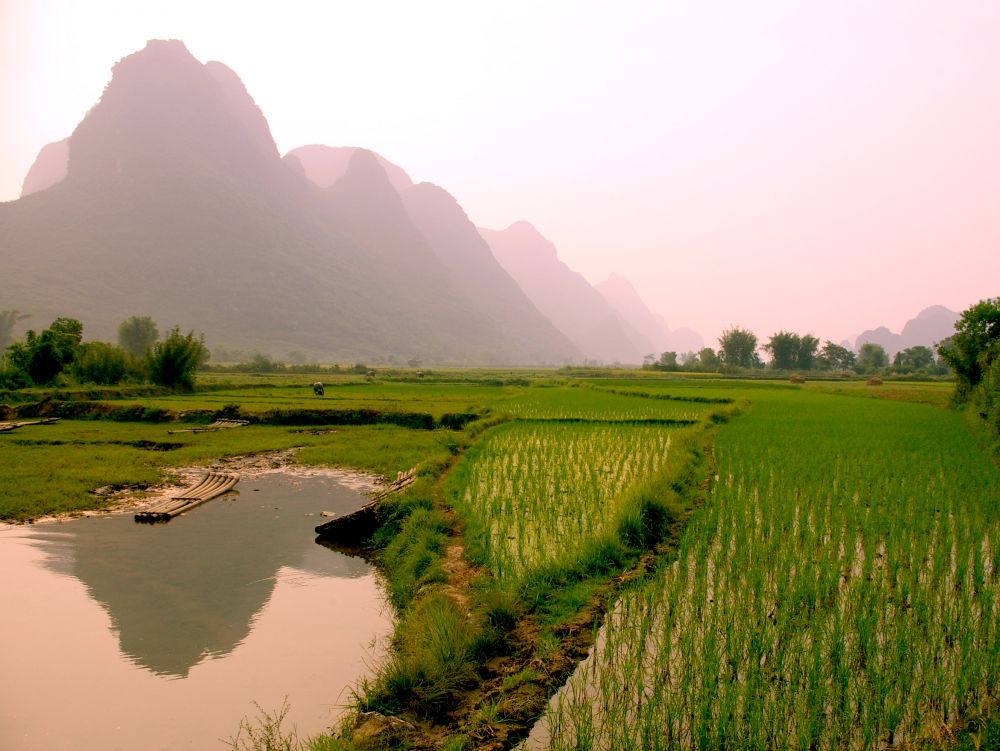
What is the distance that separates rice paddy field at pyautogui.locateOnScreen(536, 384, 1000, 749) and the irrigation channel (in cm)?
260

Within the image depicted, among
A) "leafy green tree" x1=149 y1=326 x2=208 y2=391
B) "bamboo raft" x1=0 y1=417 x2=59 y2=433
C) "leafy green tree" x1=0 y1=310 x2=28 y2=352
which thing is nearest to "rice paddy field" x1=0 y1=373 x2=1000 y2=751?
"bamboo raft" x1=0 y1=417 x2=59 y2=433

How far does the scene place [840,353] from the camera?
9794 cm

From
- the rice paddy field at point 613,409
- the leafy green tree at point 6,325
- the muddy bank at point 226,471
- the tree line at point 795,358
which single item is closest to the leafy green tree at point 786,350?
the tree line at point 795,358

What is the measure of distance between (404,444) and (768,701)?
1598cm

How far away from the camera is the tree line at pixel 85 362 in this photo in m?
31.9

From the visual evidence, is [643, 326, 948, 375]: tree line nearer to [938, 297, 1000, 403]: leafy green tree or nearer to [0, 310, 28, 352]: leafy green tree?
[938, 297, 1000, 403]: leafy green tree

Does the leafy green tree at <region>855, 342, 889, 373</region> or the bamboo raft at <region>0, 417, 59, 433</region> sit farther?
the leafy green tree at <region>855, 342, 889, 373</region>

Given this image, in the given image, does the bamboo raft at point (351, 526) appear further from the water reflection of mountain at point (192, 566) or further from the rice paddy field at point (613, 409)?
the rice paddy field at point (613, 409)

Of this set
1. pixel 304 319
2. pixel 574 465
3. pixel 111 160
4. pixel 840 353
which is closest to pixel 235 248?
pixel 304 319

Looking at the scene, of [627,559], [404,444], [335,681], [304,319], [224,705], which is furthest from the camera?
[304,319]

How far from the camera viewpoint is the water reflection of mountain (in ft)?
20.1

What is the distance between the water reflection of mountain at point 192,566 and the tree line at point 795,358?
76.9m

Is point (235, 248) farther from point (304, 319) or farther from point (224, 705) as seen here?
point (224, 705)

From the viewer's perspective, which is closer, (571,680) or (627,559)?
(571,680)
